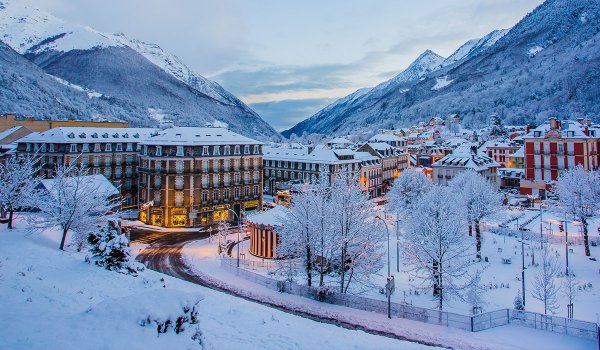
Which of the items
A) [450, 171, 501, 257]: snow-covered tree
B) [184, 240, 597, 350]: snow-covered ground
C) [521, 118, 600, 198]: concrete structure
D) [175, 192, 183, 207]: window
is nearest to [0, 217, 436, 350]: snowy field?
[184, 240, 597, 350]: snow-covered ground

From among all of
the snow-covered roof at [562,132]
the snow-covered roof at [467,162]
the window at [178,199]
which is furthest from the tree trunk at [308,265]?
the snow-covered roof at [562,132]

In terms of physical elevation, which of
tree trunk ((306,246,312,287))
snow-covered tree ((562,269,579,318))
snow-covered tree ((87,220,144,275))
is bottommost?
snow-covered tree ((562,269,579,318))

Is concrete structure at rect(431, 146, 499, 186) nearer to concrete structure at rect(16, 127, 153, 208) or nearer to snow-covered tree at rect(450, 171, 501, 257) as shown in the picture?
snow-covered tree at rect(450, 171, 501, 257)

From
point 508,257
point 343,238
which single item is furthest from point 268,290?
point 508,257

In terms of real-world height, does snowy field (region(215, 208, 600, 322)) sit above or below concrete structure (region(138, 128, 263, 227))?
below

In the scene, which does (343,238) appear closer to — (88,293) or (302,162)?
(88,293)

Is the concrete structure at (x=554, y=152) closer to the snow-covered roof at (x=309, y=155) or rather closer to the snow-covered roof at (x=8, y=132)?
the snow-covered roof at (x=309, y=155)

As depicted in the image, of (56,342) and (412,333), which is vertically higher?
(56,342)
